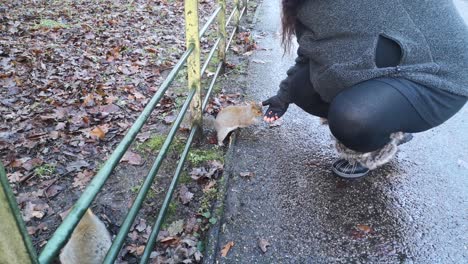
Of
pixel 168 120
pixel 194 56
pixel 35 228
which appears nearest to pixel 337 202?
pixel 194 56

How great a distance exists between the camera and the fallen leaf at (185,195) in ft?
6.74

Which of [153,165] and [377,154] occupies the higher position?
[153,165]

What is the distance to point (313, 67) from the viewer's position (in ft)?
6.46

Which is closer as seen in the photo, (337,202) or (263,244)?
(263,244)

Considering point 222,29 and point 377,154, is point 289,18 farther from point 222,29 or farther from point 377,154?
point 222,29

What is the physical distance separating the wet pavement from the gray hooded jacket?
66cm

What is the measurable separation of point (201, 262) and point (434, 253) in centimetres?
114

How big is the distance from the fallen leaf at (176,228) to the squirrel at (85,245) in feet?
1.42

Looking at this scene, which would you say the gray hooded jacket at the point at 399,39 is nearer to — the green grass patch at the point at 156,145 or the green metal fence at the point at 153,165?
the green metal fence at the point at 153,165

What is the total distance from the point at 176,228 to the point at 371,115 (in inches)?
45.6

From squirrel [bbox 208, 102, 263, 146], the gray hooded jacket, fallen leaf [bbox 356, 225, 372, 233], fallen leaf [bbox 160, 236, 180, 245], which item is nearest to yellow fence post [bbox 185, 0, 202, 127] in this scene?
squirrel [bbox 208, 102, 263, 146]

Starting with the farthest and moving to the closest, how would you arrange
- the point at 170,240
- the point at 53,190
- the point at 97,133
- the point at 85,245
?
1. the point at 97,133
2. the point at 53,190
3. the point at 170,240
4. the point at 85,245

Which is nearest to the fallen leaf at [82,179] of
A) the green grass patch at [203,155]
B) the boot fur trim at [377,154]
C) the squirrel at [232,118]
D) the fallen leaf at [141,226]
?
the fallen leaf at [141,226]

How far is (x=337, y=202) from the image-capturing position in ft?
6.63
